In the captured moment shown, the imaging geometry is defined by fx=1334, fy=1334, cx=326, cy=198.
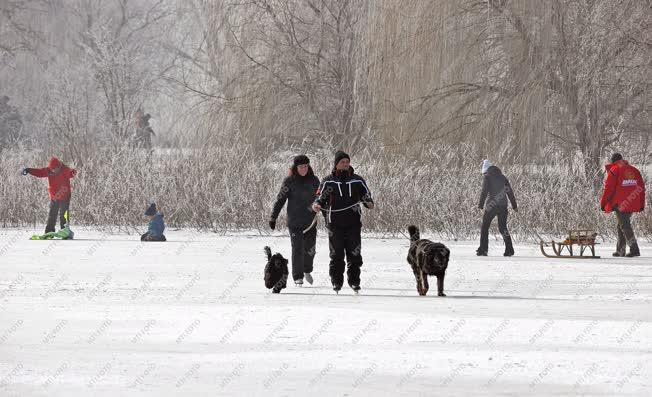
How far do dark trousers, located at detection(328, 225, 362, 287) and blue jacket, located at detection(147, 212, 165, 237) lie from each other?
27.7 feet

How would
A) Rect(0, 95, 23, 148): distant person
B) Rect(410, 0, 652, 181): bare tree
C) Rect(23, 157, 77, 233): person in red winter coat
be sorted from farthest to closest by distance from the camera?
Rect(0, 95, 23, 148): distant person → Rect(410, 0, 652, 181): bare tree → Rect(23, 157, 77, 233): person in red winter coat

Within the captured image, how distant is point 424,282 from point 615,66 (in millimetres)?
12427

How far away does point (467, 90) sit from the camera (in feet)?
84.0

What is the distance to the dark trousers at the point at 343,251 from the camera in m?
13.3

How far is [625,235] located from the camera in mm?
19016

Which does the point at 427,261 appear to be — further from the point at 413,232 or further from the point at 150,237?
the point at 150,237

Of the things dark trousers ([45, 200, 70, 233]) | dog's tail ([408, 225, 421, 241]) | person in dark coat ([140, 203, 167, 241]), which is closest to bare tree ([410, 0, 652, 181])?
person in dark coat ([140, 203, 167, 241])

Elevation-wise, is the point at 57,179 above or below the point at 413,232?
above

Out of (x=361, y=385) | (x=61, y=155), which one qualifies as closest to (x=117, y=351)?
(x=361, y=385)

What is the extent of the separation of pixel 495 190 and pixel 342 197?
6591 mm

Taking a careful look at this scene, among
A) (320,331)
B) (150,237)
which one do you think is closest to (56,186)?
(150,237)

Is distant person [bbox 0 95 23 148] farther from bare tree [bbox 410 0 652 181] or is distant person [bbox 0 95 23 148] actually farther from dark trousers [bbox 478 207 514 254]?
dark trousers [bbox 478 207 514 254]

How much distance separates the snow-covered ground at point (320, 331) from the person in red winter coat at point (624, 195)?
1.31 m

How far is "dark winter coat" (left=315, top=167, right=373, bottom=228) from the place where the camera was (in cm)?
1329
